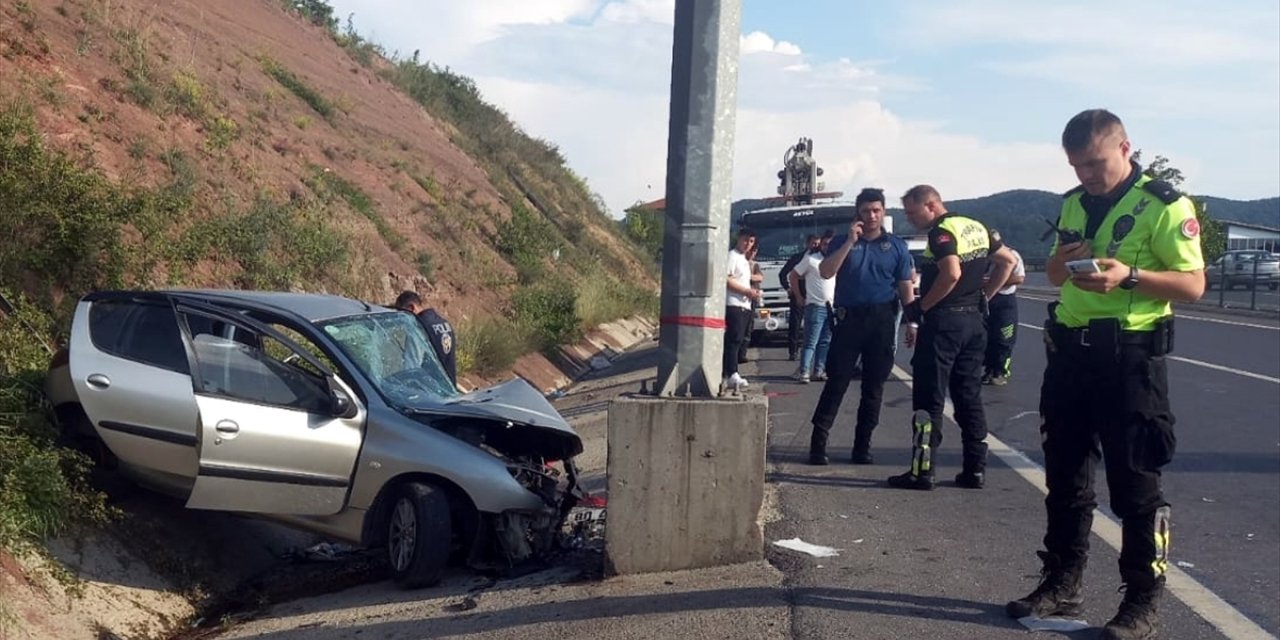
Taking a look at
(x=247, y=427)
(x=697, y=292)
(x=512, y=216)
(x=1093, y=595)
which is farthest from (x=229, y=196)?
(x=512, y=216)

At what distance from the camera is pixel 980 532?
7328mm

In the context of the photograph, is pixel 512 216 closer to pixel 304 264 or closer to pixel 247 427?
pixel 304 264

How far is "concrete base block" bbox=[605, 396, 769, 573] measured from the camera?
20.3ft

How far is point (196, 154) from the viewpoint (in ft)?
49.0

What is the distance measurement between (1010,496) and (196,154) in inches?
402

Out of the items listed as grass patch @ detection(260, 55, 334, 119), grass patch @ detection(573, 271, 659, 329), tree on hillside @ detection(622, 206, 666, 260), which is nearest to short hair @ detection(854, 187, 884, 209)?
grass patch @ detection(573, 271, 659, 329)

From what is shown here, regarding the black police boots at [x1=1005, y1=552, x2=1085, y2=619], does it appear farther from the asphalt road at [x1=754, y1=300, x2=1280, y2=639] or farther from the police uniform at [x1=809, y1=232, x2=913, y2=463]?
the police uniform at [x1=809, y1=232, x2=913, y2=463]

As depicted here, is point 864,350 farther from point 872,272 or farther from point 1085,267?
point 1085,267

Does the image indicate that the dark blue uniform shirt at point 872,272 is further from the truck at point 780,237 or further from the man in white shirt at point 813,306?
the truck at point 780,237

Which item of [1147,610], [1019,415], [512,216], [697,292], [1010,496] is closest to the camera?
[1147,610]

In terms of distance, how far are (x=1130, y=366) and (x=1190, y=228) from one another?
56 centimetres

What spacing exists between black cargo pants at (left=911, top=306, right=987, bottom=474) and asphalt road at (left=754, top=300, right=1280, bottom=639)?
35 centimetres

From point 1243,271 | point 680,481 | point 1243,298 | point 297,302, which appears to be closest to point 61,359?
point 297,302

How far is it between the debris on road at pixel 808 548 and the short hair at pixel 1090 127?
8.10ft
